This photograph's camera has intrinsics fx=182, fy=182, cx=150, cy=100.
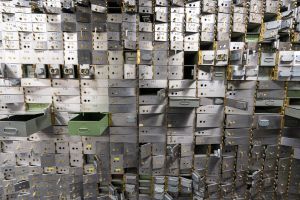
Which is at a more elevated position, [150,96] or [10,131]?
[150,96]

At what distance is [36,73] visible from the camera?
2.39 metres

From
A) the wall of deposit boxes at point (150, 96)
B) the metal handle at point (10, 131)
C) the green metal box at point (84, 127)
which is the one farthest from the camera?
the wall of deposit boxes at point (150, 96)

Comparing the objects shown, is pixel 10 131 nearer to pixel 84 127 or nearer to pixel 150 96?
pixel 84 127

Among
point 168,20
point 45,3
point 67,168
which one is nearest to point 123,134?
point 67,168

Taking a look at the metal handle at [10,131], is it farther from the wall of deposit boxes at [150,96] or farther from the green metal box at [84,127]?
the green metal box at [84,127]

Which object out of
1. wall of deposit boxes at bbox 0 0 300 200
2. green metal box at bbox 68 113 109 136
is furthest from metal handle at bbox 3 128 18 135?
green metal box at bbox 68 113 109 136

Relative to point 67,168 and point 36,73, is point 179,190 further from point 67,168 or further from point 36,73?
point 36,73

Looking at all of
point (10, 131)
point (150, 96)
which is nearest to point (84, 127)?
point (10, 131)

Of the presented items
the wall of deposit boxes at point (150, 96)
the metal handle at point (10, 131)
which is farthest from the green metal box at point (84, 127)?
the metal handle at point (10, 131)

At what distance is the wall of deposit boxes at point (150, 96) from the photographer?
2.36 metres

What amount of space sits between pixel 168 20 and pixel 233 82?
1217 millimetres

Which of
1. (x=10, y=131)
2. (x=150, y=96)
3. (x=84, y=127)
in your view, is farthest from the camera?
(x=150, y=96)

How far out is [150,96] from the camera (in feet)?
8.07

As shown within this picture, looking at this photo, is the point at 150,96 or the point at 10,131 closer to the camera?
the point at 10,131
